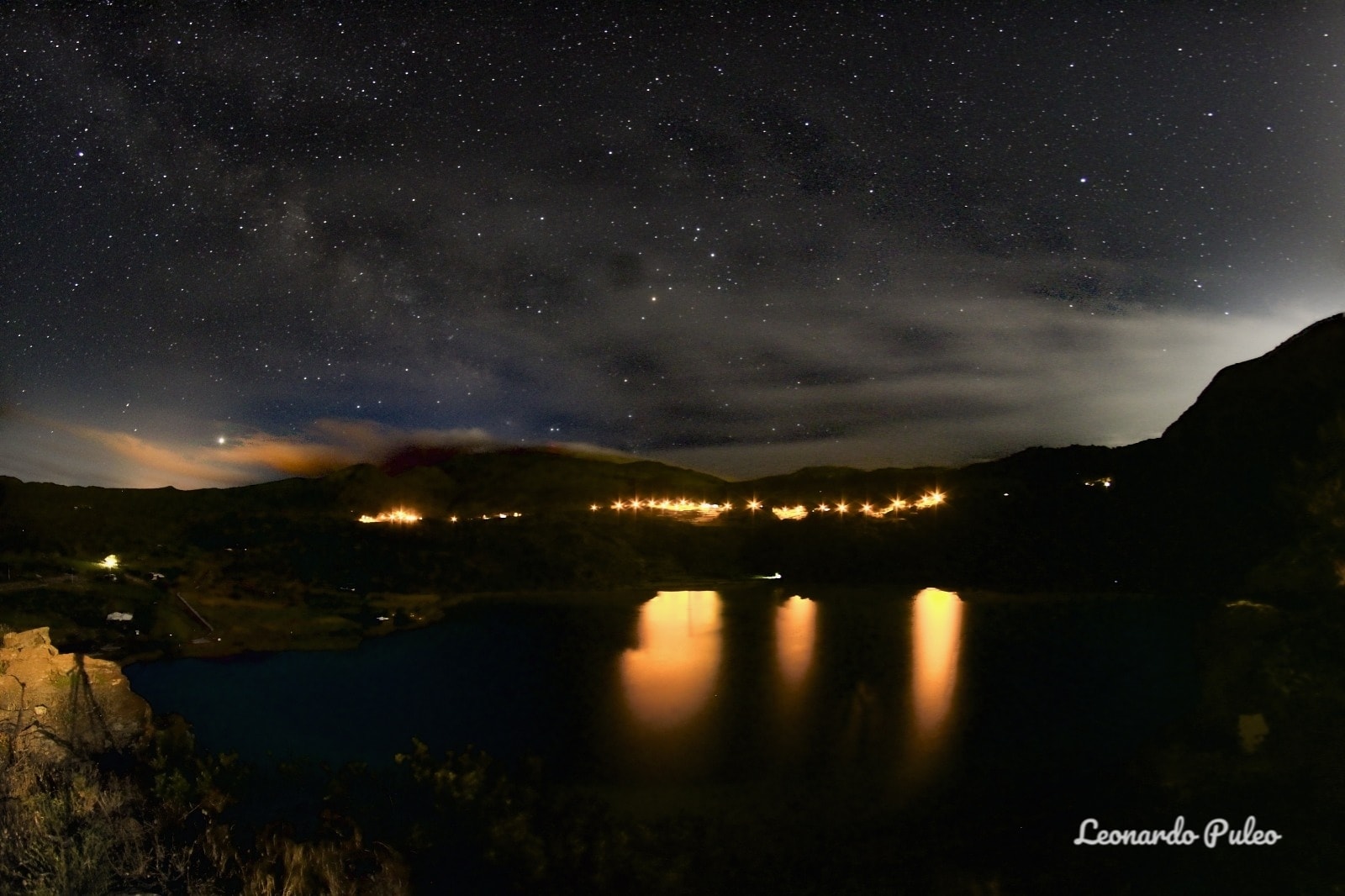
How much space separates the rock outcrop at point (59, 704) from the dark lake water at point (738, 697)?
2.43m

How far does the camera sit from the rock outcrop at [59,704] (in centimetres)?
911

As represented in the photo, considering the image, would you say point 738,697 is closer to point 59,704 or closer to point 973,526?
point 59,704

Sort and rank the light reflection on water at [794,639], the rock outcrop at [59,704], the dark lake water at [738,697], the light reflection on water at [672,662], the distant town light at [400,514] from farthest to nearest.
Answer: the distant town light at [400,514], the light reflection on water at [794,639], the light reflection on water at [672,662], the dark lake water at [738,697], the rock outcrop at [59,704]

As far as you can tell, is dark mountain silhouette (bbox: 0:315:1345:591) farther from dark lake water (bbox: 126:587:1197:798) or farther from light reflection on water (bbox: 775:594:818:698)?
light reflection on water (bbox: 775:594:818:698)

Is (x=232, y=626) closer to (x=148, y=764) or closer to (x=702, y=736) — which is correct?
(x=148, y=764)

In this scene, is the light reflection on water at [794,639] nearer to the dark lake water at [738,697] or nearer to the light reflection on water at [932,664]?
the dark lake water at [738,697]

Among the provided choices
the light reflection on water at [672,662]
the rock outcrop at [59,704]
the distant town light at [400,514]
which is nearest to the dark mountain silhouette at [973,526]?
the distant town light at [400,514]

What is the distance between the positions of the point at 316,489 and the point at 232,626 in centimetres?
6080

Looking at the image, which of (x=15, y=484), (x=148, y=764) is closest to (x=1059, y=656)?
(x=148, y=764)

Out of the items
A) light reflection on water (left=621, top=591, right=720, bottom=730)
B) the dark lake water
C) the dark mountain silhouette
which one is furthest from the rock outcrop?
the dark mountain silhouette

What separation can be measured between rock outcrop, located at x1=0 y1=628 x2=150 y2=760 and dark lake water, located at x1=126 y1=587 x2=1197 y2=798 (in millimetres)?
2426

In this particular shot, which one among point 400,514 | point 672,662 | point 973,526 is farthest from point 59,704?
point 400,514

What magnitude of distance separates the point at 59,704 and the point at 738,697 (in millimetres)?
13074

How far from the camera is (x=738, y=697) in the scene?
18.2 meters
